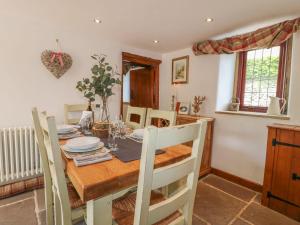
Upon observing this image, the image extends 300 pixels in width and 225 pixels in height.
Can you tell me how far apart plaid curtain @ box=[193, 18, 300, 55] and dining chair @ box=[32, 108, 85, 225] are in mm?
2327

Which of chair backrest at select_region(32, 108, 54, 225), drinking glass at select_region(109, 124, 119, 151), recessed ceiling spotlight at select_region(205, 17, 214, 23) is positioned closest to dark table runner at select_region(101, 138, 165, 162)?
drinking glass at select_region(109, 124, 119, 151)

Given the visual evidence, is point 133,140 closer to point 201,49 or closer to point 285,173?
point 285,173

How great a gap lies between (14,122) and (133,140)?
67.9 inches

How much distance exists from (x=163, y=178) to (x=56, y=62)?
7.38 ft

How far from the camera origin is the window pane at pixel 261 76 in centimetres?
232

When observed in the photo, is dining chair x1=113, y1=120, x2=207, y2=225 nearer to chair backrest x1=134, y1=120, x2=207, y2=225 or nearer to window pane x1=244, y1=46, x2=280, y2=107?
chair backrest x1=134, y1=120, x2=207, y2=225

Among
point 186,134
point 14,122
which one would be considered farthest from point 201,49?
point 14,122

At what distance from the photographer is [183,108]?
310 cm

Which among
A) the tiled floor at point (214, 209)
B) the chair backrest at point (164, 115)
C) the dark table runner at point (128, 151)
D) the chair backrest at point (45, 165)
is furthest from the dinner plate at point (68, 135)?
the tiled floor at point (214, 209)

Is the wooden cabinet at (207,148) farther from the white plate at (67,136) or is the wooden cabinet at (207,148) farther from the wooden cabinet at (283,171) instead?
the white plate at (67,136)

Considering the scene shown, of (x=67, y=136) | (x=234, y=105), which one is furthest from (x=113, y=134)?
(x=234, y=105)

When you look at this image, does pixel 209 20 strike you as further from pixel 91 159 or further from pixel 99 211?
pixel 99 211

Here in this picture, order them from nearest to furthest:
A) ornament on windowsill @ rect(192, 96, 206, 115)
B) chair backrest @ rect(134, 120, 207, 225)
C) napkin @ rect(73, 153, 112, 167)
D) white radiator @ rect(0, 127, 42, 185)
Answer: chair backrest @ rect(134, 120, 207, 225) → napkin @ rect(73, 153, 112, 167) → white radiator @ rect(0, 127, 42, 185) → ornament on windowsill @ rect(192, 96, 206, 115)

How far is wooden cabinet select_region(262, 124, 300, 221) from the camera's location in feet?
5.70
